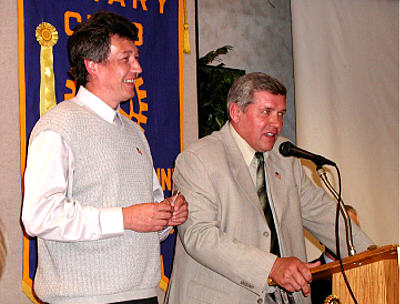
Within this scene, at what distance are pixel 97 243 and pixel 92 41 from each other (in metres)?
0.83

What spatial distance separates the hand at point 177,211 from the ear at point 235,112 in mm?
766

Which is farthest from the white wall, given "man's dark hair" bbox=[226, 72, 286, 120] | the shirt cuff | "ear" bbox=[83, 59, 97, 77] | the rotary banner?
the shirt cuff

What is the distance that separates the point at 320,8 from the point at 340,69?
566 mm

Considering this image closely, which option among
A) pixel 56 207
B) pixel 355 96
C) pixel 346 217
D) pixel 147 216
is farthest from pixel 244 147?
pixel 355 96

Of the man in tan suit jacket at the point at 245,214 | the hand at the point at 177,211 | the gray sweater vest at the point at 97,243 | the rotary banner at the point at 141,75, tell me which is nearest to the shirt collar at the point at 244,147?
the man in tan suit jacket at the point at 245,214

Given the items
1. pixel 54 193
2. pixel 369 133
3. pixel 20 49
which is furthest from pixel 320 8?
pixel 54 193

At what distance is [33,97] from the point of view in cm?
288

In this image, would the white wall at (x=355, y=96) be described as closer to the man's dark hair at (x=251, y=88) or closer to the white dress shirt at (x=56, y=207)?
the man's dark hair at (x=251, y=88)

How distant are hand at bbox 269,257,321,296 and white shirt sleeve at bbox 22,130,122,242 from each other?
70 cm

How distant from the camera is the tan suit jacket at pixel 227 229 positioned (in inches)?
98.7

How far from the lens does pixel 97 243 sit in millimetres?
2119

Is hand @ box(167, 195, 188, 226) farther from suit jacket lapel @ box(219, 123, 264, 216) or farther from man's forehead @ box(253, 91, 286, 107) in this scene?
man's forehead @ box(253, 91, 286, 107)

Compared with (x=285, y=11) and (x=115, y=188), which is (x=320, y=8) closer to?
(x=285, y=11)

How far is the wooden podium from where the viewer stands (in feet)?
6.99
